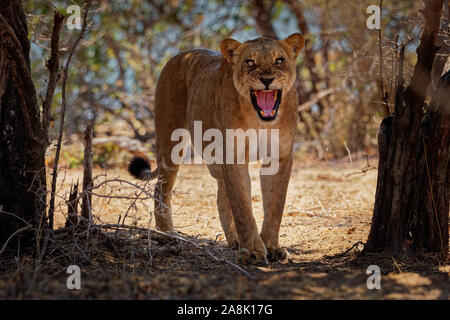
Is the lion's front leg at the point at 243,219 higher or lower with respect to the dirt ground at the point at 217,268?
higher

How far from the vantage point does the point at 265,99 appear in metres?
4.04

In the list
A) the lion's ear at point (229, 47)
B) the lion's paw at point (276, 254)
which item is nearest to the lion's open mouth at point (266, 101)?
the lion's ear at point (229, 47)

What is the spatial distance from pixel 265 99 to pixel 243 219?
2.69 ft

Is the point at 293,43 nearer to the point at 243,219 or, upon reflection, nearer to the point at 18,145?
the point at 243,219

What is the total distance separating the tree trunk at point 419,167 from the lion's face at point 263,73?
30.0 inches

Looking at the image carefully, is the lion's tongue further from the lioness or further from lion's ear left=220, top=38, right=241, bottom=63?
lion's ear left=220, top=38, right=241, bottom=63

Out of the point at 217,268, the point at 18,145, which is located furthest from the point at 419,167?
the point at 18,145

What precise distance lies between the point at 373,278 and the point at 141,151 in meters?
6.56

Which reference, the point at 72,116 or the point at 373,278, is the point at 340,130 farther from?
the point at 373,278

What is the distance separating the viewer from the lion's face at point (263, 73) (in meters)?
3.96

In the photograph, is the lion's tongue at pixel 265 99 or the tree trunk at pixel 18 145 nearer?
the tree trunk at pixel 18 145

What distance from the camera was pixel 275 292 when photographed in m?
2.87

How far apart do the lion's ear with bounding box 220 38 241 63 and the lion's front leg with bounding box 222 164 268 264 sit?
78 cm

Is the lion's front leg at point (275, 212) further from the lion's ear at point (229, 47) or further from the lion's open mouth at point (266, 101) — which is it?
the lion's ear at point (229, 47)
